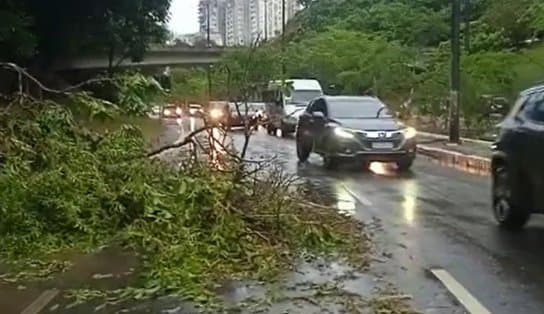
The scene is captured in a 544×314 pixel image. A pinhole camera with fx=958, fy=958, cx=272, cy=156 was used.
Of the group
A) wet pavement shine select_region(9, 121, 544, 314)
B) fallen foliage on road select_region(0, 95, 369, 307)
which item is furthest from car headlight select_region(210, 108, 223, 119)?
wet pavement shine select_region(9, 121, 544, 314)

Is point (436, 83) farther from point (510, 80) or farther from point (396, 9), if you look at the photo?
point (396, 9)

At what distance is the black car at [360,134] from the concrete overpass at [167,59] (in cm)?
2712

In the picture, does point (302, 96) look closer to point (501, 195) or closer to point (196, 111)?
point (196, 111)

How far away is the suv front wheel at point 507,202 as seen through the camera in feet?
36.4

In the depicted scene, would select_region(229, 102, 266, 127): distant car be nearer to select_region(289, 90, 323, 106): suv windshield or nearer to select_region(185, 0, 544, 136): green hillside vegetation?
select_region(185, 0, 544, 136): green hillside vegetation

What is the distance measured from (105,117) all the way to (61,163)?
7.04ft

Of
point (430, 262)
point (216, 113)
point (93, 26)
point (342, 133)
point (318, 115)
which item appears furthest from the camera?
point (93, 26)

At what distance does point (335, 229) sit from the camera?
10.8 meters

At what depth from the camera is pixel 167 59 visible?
216ft

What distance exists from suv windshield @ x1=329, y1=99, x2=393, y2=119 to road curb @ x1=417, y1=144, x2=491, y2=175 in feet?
7.27

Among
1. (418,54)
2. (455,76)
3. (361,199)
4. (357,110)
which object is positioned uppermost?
(418,54)

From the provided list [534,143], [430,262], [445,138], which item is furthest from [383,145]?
[430,262]

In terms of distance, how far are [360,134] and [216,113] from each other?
21.5ft

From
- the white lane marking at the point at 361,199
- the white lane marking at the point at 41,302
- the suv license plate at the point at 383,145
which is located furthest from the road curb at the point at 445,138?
the white lane marking at the point at 41,302
